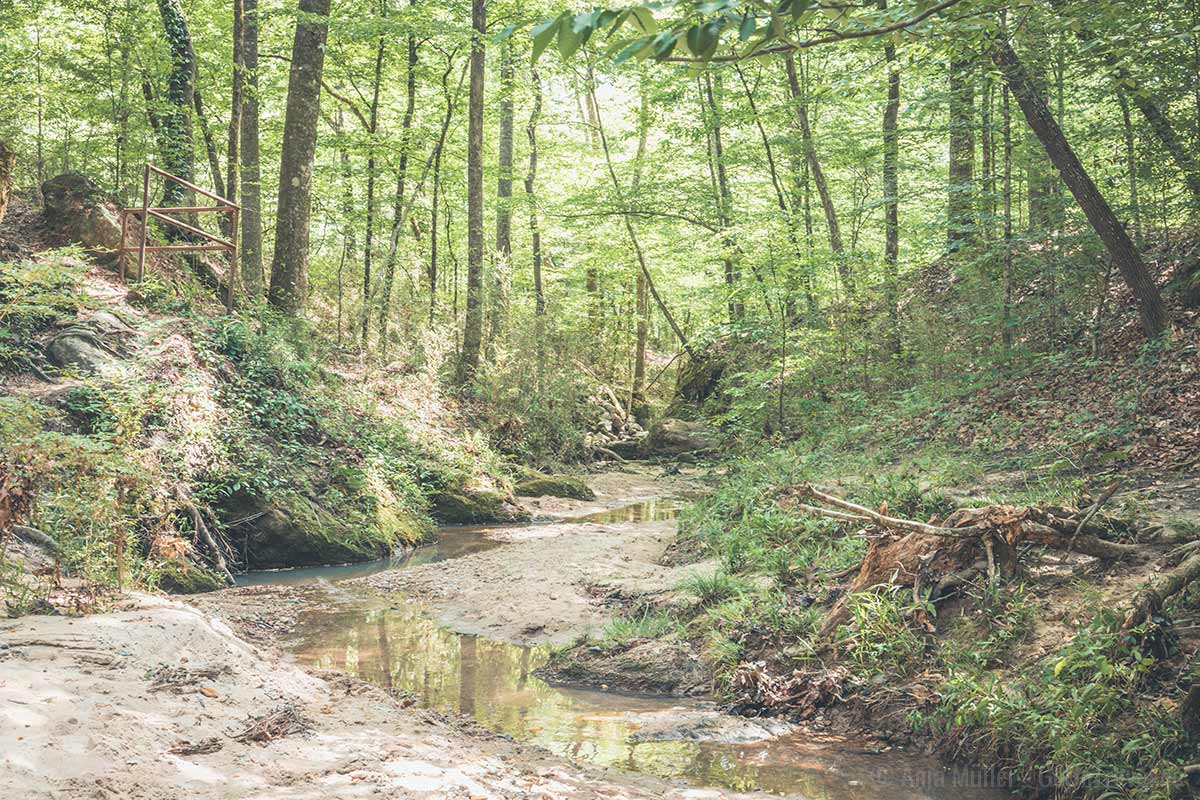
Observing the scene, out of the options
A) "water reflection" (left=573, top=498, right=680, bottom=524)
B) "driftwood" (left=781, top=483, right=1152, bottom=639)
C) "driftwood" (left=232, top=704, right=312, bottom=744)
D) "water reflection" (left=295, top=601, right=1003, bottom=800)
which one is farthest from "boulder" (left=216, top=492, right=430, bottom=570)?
"driftwood" (left=781, top=483, right=1152, bottom=639)

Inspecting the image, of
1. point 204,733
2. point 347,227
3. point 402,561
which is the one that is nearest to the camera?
point 204,733

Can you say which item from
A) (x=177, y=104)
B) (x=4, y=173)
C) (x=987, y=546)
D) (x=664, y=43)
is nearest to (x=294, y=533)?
(x=4, y=173)

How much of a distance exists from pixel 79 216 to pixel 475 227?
25.0 ft

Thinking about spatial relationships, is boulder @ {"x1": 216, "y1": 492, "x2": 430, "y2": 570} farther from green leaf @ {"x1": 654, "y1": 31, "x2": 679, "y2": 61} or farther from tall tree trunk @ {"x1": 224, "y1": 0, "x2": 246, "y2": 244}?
green leaf @ {"x1": 654, "y1": 31, "x2": 679, "y2": 61}

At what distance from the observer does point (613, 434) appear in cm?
2209

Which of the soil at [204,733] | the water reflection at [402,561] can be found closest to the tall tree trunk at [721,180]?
the water reflection at [402,561]

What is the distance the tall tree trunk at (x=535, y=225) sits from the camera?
18594 mm

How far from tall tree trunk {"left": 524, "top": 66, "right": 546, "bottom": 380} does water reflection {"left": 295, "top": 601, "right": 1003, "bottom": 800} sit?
11.2m

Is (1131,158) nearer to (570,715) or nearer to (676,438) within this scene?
(570,715)

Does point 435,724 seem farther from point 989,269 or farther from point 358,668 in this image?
point 989,269

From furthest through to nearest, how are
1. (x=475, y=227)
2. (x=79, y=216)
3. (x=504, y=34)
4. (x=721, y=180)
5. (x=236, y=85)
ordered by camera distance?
(x=721, y=180), (x=475, y=227), (x=236, y=85), (x=79, y=216), (x=504, y=34)

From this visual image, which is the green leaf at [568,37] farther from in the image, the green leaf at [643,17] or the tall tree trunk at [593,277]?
the tall tree trunk at [593,277]

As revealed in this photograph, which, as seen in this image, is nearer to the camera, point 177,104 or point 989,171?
point 989,171

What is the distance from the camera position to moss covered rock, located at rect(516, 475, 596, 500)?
617 inches
